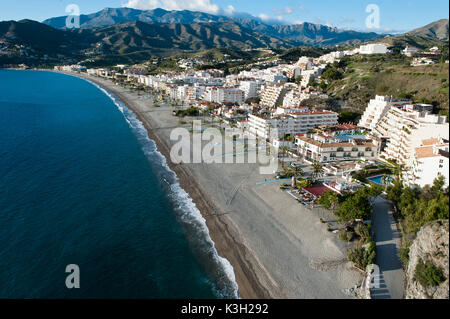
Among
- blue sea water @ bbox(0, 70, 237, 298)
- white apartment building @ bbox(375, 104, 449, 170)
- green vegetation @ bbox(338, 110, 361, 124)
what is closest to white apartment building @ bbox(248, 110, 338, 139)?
green vegetation @ bbox(338, 110, 361, 124)

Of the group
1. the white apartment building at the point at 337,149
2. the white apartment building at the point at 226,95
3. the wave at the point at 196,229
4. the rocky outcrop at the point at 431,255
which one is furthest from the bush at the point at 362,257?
the white apartment building at the point at 226,95

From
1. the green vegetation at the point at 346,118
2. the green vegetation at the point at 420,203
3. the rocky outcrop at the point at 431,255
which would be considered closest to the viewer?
the rocky outcrop at the point at 431,255

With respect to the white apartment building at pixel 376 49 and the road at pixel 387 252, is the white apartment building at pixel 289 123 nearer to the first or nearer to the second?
the road at pixel 387 252

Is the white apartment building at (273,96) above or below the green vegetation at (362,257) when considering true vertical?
above

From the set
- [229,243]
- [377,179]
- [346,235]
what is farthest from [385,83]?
[229,243]

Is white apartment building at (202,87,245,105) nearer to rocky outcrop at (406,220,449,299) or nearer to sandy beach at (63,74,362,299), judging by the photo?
sandy beach at (63,74,362,299)
